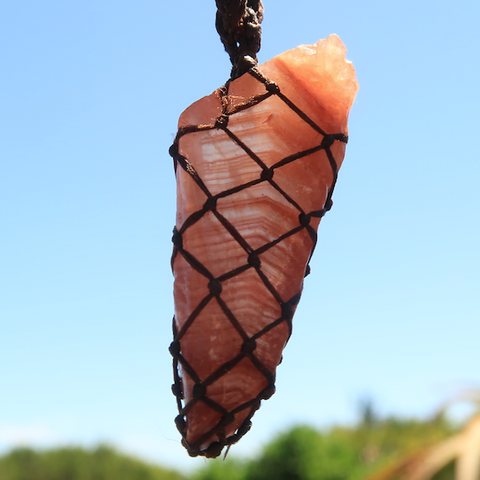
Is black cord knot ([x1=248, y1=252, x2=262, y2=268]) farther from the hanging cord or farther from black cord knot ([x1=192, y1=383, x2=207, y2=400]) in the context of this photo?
the hanging cord

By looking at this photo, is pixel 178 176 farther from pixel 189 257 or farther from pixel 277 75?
pixel 277 75

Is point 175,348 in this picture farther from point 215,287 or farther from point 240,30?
point 240,30

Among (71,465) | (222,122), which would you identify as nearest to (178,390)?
(222,122)

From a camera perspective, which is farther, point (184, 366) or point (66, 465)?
point (66, 465)

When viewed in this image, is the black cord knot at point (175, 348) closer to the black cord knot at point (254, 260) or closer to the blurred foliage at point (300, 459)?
the black cord knot at point (254, 260)

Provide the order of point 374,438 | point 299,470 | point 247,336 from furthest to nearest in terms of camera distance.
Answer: point 374,438 < point 299,470 < point 247,336

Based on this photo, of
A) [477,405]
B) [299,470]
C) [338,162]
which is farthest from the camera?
[299,470]

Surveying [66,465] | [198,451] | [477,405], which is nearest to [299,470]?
[477,405]
